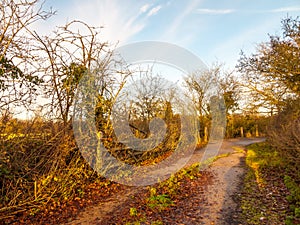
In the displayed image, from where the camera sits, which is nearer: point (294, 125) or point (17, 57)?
point (17, 57)

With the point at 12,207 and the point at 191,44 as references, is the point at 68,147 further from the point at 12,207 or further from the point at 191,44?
the point at 191,44

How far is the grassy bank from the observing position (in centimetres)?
382

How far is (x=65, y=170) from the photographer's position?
4.95m

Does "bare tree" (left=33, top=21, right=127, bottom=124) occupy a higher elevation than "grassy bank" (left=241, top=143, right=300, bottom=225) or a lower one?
higher

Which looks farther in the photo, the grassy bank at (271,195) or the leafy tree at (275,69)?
the leafy tree at (275,69)

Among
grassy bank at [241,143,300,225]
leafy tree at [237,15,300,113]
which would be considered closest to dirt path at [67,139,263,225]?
grassy bank at [241,143,300,225]

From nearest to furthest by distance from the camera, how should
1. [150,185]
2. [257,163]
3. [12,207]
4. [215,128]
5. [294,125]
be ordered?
[12,207] → [150,185] → [294,125] → [257,163] → [215,128]

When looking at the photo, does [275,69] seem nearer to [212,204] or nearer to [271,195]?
[271,195]

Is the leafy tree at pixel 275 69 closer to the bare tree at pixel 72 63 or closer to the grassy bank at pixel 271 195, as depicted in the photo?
the grassy bank at pixel 271 195

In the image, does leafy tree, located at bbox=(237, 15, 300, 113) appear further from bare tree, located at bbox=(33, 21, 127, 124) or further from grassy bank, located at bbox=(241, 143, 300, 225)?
bare tree, located at bbox=(33, 21, 127, 124)

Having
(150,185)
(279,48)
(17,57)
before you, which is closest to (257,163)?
(150,185)

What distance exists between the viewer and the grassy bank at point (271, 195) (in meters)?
3.82

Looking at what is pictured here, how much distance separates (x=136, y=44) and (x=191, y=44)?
10.3 ft

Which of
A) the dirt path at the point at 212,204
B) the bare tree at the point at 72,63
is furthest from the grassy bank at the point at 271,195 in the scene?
the bare tree at the point at 72,63
